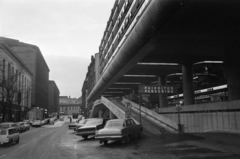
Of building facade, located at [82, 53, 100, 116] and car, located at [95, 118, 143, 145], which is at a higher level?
building facade, located at [82, 53, 100, 116]

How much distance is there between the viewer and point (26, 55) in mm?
104625

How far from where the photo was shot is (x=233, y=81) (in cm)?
3200

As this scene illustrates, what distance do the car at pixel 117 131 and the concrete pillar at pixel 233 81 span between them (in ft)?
57.8

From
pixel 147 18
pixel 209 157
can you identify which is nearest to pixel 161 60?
pixel 147 18

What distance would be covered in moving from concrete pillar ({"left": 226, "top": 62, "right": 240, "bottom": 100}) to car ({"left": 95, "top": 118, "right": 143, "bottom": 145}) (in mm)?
17604

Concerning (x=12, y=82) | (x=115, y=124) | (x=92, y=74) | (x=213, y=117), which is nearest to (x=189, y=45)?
(x=213, y=117)

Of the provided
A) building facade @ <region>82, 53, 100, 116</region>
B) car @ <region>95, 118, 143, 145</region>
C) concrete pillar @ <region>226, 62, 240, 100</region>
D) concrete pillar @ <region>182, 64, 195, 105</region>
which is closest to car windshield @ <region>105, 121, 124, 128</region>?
car @ <region>95, 118, 143, 145</region>

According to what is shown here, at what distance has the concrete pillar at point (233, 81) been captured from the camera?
31.7 metres

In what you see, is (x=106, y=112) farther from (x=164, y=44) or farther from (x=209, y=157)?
(x=209, y=157)

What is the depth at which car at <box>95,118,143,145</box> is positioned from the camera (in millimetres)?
16438

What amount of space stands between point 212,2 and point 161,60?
16462 mm

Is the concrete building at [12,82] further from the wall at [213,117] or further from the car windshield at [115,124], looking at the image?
the car windshield at [115,124]

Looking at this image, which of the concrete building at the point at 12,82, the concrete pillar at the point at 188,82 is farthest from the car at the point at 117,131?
the concrete building at the point at 12,82

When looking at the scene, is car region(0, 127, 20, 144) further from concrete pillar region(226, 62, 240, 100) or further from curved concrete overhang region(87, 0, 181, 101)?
concrete pillar region(226, 62, 240, 100)
